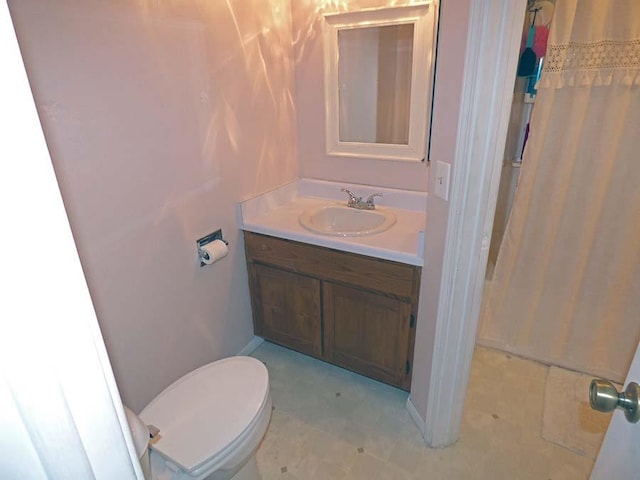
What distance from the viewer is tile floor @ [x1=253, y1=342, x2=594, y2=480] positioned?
1.49m

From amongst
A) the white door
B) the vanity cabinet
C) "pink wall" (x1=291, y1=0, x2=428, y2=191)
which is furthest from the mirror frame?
the white door

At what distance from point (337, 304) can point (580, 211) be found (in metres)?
1.23

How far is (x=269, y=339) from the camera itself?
6.95ft

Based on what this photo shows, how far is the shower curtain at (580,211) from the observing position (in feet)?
5.04

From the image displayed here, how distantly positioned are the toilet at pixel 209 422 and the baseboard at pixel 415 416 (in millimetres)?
740

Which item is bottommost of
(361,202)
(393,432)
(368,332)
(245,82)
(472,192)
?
(393,432)

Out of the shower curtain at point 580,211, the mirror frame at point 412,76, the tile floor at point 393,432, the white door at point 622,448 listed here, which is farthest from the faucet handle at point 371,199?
the white door at point 622,448

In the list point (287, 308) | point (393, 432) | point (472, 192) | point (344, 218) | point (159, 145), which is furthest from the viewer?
point (344, 218)

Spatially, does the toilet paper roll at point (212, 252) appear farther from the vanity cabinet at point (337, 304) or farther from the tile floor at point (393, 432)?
the tile floor at point (393, 432)

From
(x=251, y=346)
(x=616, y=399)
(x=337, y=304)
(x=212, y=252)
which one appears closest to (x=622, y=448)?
(x=616, y=399)

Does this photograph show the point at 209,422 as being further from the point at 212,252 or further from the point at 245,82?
A: the point at 245,82

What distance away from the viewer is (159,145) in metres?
1.41

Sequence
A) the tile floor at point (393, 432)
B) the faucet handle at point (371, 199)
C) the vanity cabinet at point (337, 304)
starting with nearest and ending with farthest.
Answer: the tile floor at point (393, 432)
the vanity cabinet at point (337, 304)
the faucet handle at point (371, 199)

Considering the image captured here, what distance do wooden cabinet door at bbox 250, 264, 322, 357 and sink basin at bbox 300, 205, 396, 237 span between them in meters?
0.31
